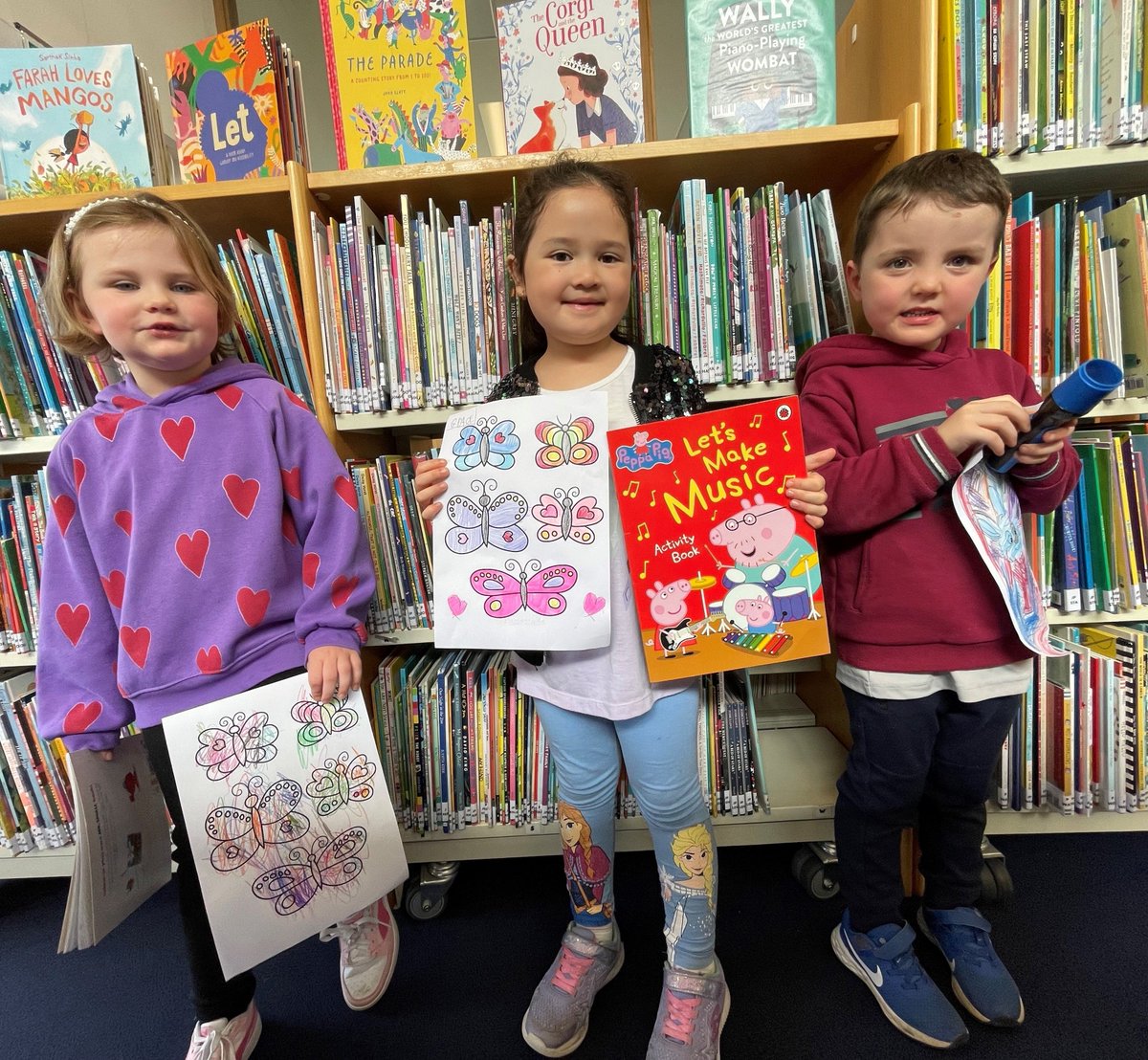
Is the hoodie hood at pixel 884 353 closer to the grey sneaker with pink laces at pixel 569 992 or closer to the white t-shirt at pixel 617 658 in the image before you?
the white t-shirt at pixel 617 658

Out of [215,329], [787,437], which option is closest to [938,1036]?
[787,437]

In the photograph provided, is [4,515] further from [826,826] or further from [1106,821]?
[1106,821]

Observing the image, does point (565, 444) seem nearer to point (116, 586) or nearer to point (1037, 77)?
point (116, 586)

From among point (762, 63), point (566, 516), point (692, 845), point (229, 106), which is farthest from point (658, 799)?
point (229, 106)

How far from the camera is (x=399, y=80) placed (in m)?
1.13

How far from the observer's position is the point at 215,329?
0.91m

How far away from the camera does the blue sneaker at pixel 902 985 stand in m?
0.94

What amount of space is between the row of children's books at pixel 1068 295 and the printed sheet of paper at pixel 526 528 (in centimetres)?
79

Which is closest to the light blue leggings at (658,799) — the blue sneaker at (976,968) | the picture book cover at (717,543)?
the picture book cover at (717,543)

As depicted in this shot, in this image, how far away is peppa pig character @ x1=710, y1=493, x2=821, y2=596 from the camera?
0.84 metres

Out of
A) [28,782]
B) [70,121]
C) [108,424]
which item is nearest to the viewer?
[108,424]

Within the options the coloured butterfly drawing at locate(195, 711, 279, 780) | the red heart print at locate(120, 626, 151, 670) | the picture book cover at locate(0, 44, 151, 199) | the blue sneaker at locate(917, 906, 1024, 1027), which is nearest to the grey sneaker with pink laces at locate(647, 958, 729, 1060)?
the blue sneaker at locate(917, 906, 1024, 1027)

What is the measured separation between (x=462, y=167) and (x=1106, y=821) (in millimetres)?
1798

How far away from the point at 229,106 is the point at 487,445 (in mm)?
937
